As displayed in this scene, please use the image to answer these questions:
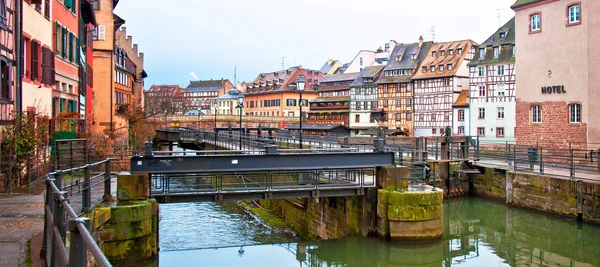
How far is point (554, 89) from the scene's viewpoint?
116 ft

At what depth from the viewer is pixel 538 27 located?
36406 mm

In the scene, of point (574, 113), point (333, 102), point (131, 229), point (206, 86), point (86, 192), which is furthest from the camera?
point (206, 86)

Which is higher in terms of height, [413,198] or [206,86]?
[206,86]

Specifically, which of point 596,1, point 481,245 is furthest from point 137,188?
point 596,1

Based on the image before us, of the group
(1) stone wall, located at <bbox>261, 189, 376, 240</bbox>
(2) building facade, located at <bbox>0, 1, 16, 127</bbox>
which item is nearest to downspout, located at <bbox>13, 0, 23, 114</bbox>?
(2) building facade, located at <bbox>0, 1, 16, 127</bbox>

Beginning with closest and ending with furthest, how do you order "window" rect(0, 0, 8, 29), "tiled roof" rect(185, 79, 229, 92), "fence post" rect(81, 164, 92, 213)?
"fence post" rect(81, 164, 92, 213) → "window" rect(0, 0, 8, 29) → "tiled roof" rect(185, 79, 229, 92)

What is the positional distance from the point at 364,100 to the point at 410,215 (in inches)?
2375

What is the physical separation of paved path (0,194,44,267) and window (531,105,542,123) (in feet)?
104

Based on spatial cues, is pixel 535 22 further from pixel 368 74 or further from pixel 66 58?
pixel 368 74

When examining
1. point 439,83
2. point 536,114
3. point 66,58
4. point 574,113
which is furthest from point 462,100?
point 66,58

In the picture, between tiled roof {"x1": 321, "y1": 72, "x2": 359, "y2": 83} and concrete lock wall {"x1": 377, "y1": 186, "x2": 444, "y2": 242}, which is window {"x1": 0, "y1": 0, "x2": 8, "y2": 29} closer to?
concrete lock wall {"x1": 377, "y1": 186, "x2": 444, "y2": 242}

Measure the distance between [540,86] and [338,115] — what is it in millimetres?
46153

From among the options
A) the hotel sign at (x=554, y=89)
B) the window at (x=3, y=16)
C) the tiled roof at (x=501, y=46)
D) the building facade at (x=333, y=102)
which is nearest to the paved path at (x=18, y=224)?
the window at (x=3, y=16)

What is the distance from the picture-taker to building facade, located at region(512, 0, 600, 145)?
1297 inches
